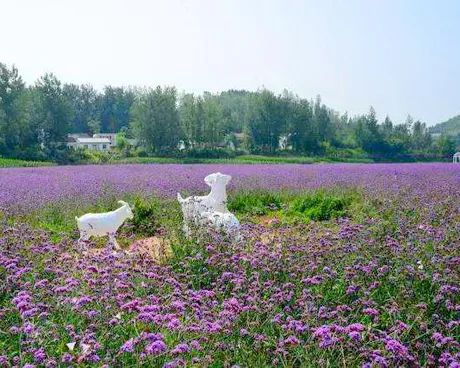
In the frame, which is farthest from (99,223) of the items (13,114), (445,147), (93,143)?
(93,143)

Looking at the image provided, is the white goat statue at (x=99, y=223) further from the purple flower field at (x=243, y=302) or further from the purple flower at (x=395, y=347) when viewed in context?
the purple flower at (x=395, y=347)

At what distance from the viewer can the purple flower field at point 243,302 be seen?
291 centimetres

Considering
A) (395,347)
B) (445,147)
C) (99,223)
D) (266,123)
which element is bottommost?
(445,147)

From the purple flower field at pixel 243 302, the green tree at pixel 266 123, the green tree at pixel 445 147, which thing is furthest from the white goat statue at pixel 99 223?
the green tree at pixel 445 147

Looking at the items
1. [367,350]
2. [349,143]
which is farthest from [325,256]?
[349,143]

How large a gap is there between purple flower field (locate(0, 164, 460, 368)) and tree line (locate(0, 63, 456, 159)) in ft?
142

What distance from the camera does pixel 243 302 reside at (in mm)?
3898

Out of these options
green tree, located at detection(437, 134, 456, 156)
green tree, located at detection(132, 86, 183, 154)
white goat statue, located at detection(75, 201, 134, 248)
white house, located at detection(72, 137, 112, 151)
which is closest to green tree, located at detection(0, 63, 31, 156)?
green tree, located at detection(132, 86, 183, 154)

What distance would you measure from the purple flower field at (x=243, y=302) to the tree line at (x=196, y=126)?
4331cm

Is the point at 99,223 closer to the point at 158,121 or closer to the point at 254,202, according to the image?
the point at 254,202

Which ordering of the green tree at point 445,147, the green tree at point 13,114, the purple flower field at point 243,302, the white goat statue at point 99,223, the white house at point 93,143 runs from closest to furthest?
the purple flower field at point 243,302, the white goat statue at point 99,223, the green tree at point 13,114, the green tree at point 445,147, the white house at point 93,143

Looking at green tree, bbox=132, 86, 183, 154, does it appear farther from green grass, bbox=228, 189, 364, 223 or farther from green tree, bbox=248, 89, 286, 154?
green grass, bbox=228, 189, 364, 223

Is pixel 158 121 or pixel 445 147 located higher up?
pixel 158 121

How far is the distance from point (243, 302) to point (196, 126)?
57.0 meters
